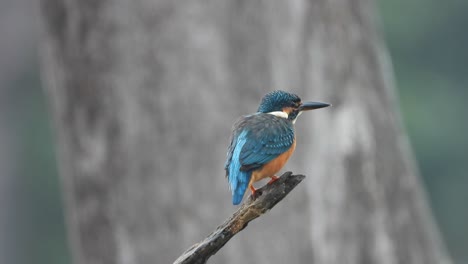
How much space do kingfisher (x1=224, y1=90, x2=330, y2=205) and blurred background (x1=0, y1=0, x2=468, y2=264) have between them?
1712 centimetres

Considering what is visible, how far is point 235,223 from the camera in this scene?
3137mm

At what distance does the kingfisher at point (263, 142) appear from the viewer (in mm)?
3258

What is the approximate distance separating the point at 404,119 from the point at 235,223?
20.5 meters

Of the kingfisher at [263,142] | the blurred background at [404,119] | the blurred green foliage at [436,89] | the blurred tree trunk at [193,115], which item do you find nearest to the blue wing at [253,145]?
the kingfisher at [263,142]

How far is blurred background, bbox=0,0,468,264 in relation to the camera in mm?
20828

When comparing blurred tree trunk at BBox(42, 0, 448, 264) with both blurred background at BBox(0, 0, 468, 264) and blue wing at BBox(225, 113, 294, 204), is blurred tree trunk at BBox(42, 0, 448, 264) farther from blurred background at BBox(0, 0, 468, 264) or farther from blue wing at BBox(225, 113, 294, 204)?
blurred background at BBox(0, 0, 468, 264)

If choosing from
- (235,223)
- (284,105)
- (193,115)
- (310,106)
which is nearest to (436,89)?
(193,115)

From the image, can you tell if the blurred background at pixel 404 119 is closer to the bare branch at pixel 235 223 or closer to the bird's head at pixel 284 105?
the bird's head at pixel 284 105

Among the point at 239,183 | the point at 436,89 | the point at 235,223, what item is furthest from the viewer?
the point at 436,89

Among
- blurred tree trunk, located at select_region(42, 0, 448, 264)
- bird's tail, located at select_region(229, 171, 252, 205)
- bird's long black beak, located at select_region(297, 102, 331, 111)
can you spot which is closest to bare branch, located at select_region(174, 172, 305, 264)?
bird's tail, located at select_region(229, 171, 252, 205)

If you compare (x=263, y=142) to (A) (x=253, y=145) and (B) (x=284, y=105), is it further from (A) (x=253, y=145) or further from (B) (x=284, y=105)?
(B) (x=284, y=105)

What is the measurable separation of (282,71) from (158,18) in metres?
1.17

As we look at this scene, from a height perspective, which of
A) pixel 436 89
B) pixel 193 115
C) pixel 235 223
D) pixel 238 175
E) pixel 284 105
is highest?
pixel 284 105

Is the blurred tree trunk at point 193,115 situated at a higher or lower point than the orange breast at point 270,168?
lower
